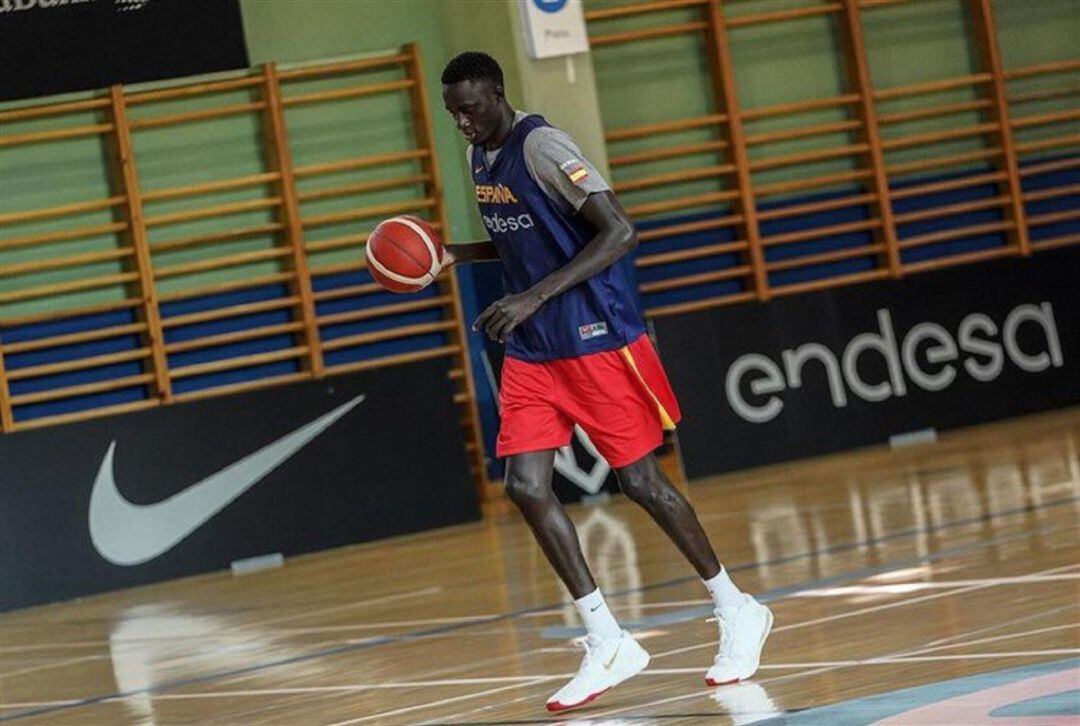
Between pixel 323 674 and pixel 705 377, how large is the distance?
594cm

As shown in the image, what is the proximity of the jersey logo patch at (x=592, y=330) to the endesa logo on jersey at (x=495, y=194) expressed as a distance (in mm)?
309

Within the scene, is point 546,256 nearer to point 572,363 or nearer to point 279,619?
point 572,363

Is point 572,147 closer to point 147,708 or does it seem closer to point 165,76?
point 147,708

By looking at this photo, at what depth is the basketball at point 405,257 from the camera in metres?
4.69

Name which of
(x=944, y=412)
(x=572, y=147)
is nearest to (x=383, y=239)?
(x=572, y=147)

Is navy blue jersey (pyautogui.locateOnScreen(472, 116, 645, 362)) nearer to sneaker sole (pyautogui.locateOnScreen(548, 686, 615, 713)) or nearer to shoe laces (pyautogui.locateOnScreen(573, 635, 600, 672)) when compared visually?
shoe laces (pyautogui.locateOnScreen(573, 635, 600, 672))

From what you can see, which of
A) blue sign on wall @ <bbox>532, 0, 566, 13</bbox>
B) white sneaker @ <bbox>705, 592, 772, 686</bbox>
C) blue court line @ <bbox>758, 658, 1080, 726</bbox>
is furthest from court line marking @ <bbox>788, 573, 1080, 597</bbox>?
blue sign on wall @ <bbox>532, 0, 566, 13</bbox>

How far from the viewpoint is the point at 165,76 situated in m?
10.4

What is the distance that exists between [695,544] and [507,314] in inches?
26.6

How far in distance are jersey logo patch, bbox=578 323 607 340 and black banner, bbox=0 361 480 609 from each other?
611cm

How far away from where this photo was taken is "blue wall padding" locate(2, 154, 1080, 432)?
11203 mm

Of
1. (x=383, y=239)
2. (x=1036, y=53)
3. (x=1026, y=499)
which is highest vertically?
(x=1036, y=53)

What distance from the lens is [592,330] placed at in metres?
4.48

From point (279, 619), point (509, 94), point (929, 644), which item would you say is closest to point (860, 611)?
point (929, 644)
